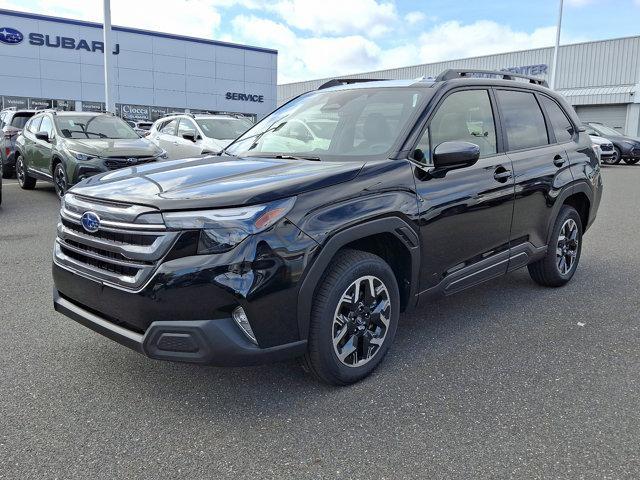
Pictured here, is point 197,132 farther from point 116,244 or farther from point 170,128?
point 116,244

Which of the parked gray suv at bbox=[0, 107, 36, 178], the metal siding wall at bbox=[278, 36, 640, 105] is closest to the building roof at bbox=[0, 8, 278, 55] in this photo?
the metal siding wall at bbox=[278, 36, 640, 105]

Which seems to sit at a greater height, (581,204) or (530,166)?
(530,166)

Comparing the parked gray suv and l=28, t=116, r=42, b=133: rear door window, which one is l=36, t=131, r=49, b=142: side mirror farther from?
the parked gray suv

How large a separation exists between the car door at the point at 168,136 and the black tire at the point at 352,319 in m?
10.5

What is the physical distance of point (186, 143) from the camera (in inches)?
493

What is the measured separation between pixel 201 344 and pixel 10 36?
34101 millimetres

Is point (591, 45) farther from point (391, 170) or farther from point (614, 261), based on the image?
point (391, 170)

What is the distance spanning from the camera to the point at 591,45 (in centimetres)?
3441

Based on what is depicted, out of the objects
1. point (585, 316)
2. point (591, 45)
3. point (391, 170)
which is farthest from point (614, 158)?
point (391, 170)

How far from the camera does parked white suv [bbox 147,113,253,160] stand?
11969 mm

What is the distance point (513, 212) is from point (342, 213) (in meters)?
1.82

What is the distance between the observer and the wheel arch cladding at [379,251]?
2.75 metres

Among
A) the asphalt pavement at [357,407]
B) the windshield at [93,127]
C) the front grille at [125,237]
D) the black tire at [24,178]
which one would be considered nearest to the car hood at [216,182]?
the front grille at [125,237]

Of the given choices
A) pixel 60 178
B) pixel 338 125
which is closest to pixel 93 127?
pixel 60 178
